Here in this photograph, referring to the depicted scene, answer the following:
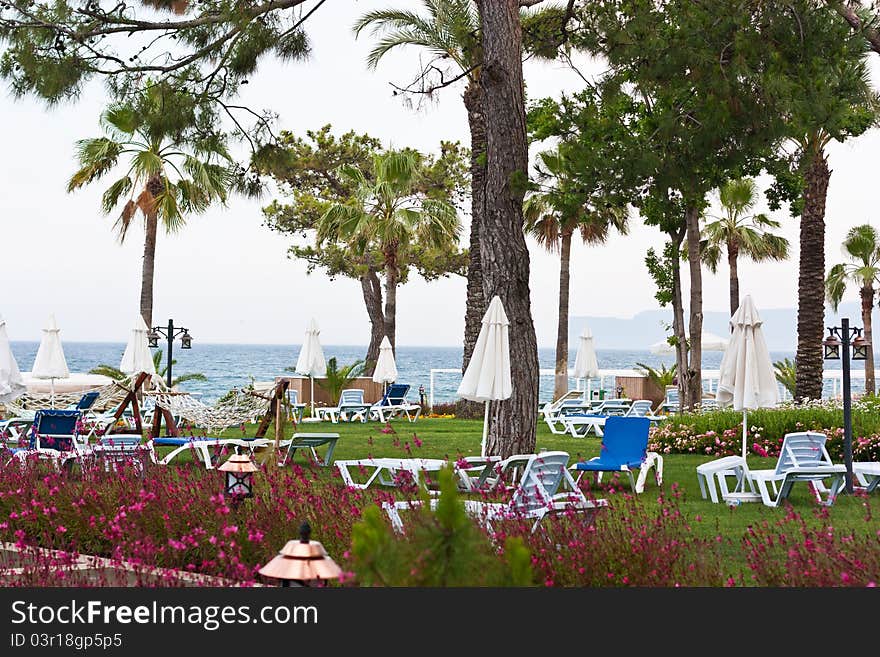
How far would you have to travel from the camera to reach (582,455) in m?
13.3

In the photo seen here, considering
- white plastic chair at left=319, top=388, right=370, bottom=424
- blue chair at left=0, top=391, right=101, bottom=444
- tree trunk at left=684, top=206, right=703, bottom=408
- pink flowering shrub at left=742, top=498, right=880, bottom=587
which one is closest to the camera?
pink flowering shrub at left=742, top=498, right=880, bottom=587

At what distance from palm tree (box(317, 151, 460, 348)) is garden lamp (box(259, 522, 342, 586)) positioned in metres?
22.0

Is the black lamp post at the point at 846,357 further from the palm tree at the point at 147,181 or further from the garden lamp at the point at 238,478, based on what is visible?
the palm tree at the point at 147,181

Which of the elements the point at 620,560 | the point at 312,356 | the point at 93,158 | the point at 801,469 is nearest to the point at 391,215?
the point at 312,356

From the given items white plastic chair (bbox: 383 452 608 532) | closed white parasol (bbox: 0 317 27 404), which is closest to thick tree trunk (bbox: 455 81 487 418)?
closed white parasol (bbox: 0 317 27 404)

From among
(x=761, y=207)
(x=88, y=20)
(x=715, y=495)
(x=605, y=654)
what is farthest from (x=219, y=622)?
(x=761, y=207)

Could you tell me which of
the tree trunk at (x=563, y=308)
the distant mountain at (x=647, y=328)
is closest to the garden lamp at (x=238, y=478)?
the tree trunk at (x=563, y=308)

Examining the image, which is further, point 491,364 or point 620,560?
point 491,364

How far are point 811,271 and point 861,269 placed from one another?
17.1 metres

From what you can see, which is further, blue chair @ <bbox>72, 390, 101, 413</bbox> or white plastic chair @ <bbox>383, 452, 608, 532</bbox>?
blue chair @ <bbox>72, 390, 101, 413</bbox>

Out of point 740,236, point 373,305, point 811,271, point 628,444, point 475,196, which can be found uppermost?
point 740,236

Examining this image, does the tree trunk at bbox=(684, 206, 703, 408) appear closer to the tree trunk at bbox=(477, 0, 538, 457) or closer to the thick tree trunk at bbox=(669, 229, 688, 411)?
the thick tree trunk at bbox=(669, 229, 688, 411)

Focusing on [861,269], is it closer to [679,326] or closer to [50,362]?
[679,326]

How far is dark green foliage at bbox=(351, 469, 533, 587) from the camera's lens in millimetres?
2783
